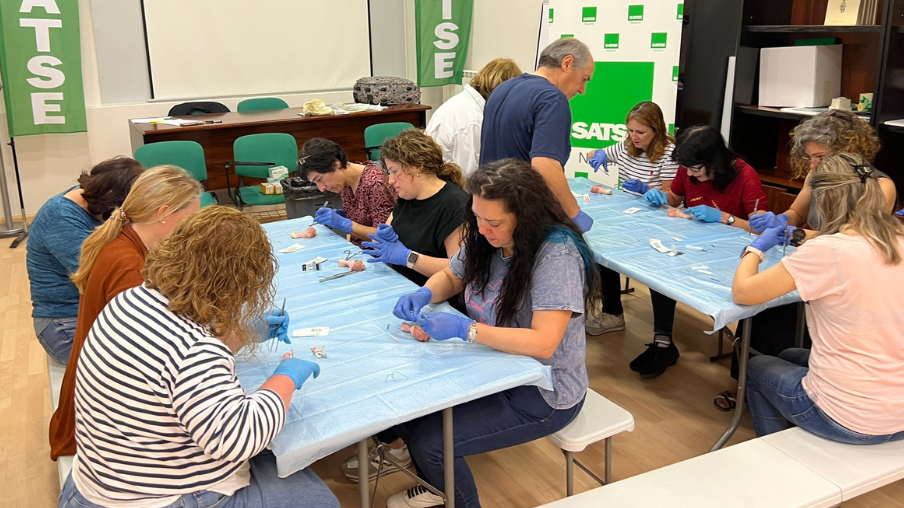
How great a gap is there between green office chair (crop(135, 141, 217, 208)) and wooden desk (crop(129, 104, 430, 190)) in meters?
0.24

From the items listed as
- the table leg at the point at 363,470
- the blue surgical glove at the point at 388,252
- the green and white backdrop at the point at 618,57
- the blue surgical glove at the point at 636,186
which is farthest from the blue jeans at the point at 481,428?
the green and white backdrop at the point at 618,57

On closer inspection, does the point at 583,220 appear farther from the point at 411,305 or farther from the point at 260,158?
the point at 260,158

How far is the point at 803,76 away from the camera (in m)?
3.79

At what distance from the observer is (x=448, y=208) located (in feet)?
8.50

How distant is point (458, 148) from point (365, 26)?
12.9 ft

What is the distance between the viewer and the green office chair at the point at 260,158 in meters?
5.09

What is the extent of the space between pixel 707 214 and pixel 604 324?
2.80 ft

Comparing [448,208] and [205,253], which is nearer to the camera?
[205,253]

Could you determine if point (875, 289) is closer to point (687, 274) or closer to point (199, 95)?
point (687, 274)

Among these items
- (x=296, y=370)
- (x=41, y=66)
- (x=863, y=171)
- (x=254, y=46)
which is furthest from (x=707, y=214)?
(x=41, y=66)

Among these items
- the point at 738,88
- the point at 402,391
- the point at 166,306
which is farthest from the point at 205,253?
the point at 738,88

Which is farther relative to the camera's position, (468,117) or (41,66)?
(41,66)

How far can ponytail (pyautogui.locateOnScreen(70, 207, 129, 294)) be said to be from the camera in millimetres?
1921

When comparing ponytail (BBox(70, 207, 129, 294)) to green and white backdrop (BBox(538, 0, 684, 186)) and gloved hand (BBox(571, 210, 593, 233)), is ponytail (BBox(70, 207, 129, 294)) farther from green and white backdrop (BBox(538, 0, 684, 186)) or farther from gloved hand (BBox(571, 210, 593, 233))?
green and white backdrop (BBox(538, 0, 684, 186))
